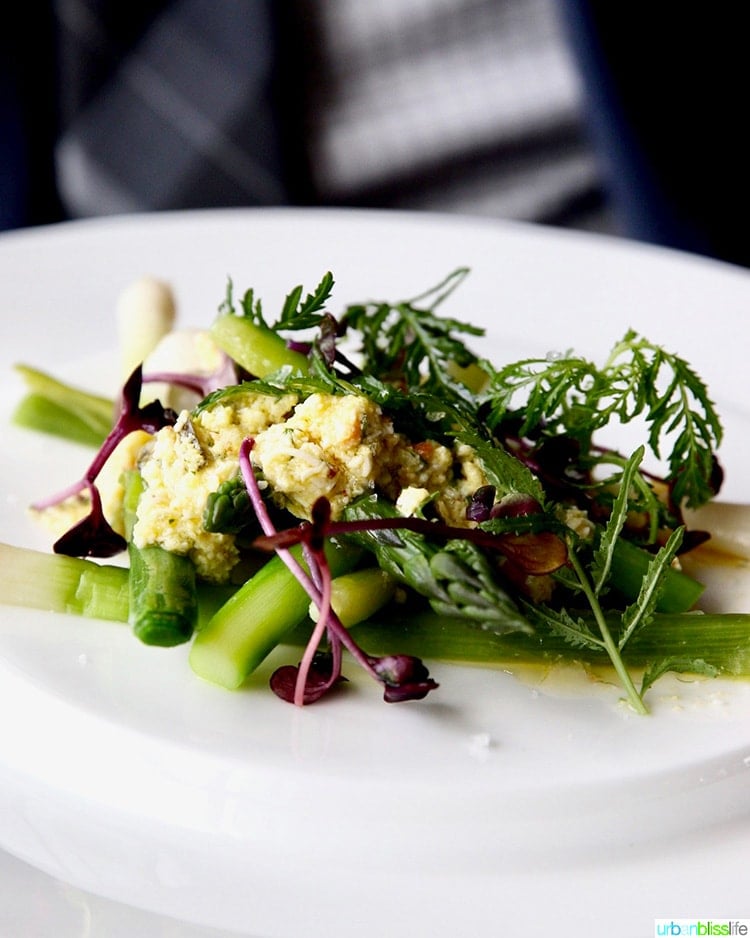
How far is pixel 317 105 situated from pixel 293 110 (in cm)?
13

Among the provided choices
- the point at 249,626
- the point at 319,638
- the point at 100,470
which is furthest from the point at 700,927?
the point at 100,470

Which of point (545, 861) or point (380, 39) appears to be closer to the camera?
point (545, 861)

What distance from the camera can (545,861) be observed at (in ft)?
5.68

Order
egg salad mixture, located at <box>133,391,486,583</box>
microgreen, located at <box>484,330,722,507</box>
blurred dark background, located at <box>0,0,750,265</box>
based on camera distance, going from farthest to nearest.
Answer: blurred dark background, located at <box>0,0,750,265</box>
microgreen, located at <box>484,330,722,507</box>
egg salad mixture, located at <box>133,391,486,583</box>

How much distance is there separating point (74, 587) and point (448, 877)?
815mm

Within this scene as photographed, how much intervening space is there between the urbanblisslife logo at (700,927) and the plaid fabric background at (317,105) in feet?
15.7

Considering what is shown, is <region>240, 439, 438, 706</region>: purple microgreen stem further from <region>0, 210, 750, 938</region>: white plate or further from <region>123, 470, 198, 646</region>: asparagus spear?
<region>123, 470, 198, 646</region>: asparagus spear

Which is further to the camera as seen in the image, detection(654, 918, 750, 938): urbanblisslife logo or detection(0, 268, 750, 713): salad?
detection(0, 268, 750, 713): salad

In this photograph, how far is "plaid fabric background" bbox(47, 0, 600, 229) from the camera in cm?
573

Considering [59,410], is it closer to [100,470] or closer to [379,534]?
[100,470]

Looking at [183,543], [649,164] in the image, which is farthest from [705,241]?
[183,543]

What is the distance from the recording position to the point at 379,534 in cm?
186

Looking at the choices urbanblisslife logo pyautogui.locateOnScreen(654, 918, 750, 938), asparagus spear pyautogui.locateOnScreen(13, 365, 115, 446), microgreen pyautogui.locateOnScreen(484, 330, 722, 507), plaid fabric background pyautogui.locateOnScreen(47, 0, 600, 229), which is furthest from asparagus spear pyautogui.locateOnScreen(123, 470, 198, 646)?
plaid fabric background pyautogui.locateOnScreen(47, 0, 600, 229)

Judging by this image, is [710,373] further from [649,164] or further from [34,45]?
[34,45]
